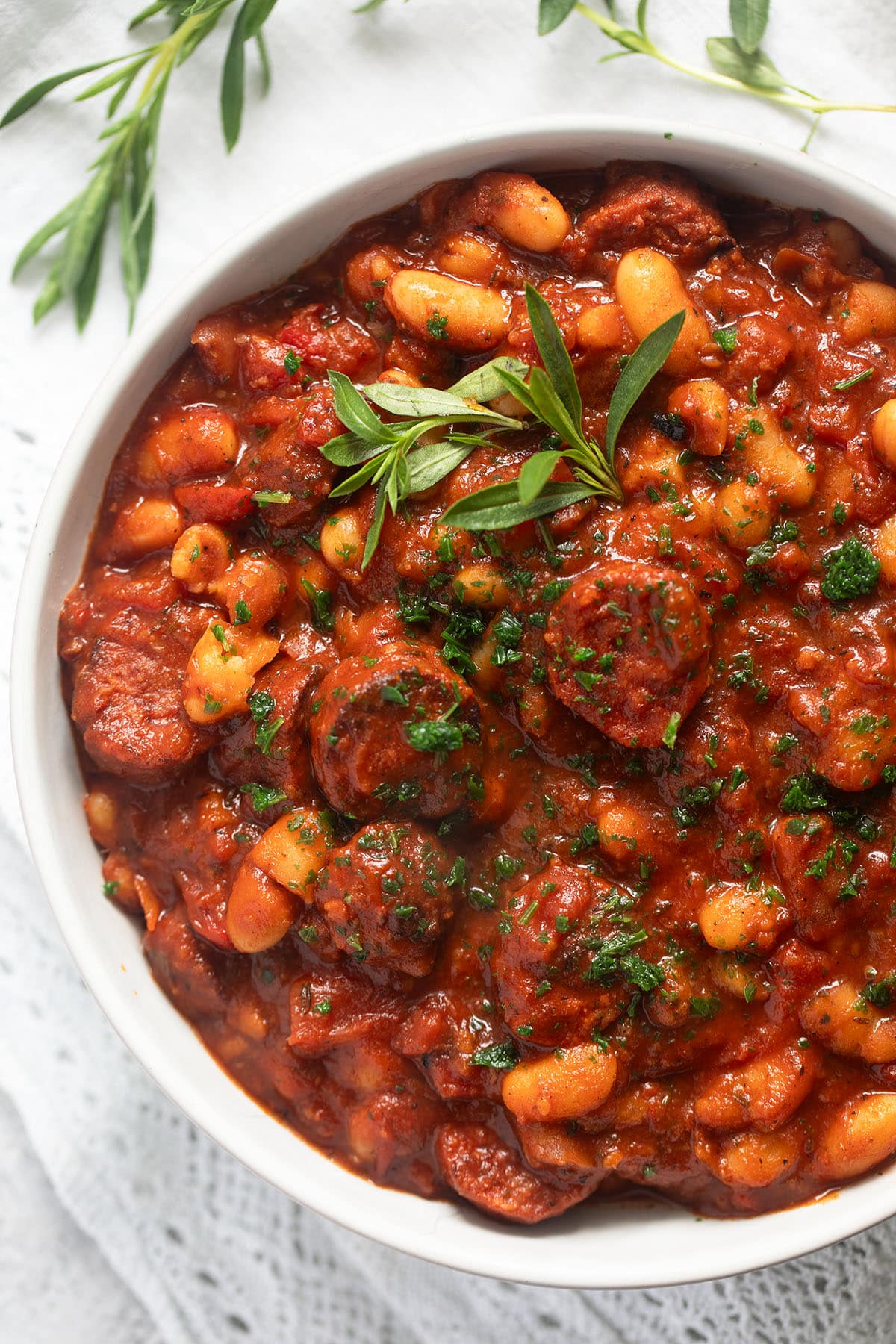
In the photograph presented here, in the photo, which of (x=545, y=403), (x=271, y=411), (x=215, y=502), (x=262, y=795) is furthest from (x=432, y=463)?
(x=262, y=795)

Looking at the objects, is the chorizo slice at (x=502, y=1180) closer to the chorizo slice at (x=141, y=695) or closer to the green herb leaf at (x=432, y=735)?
the green herb leaf at (x=432, y=735)

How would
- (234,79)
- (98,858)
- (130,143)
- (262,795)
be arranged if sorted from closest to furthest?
(262,795) < (98,858) < (234,79) < (130,143)

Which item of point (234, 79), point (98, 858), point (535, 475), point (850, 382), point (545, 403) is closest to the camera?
point (535, 475)

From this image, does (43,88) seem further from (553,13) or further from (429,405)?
(429,405)

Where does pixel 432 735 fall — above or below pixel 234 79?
below

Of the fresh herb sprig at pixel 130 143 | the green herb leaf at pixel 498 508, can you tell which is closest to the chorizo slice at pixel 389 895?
the green herb leaf at pixel 498 508

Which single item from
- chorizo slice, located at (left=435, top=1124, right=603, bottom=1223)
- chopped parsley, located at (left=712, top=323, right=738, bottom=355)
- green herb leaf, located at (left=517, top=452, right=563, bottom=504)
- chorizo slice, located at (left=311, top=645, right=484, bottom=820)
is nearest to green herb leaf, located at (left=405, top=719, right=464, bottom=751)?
chorizo slice, located at (left=311, top=645, right=484, bottom=820)
